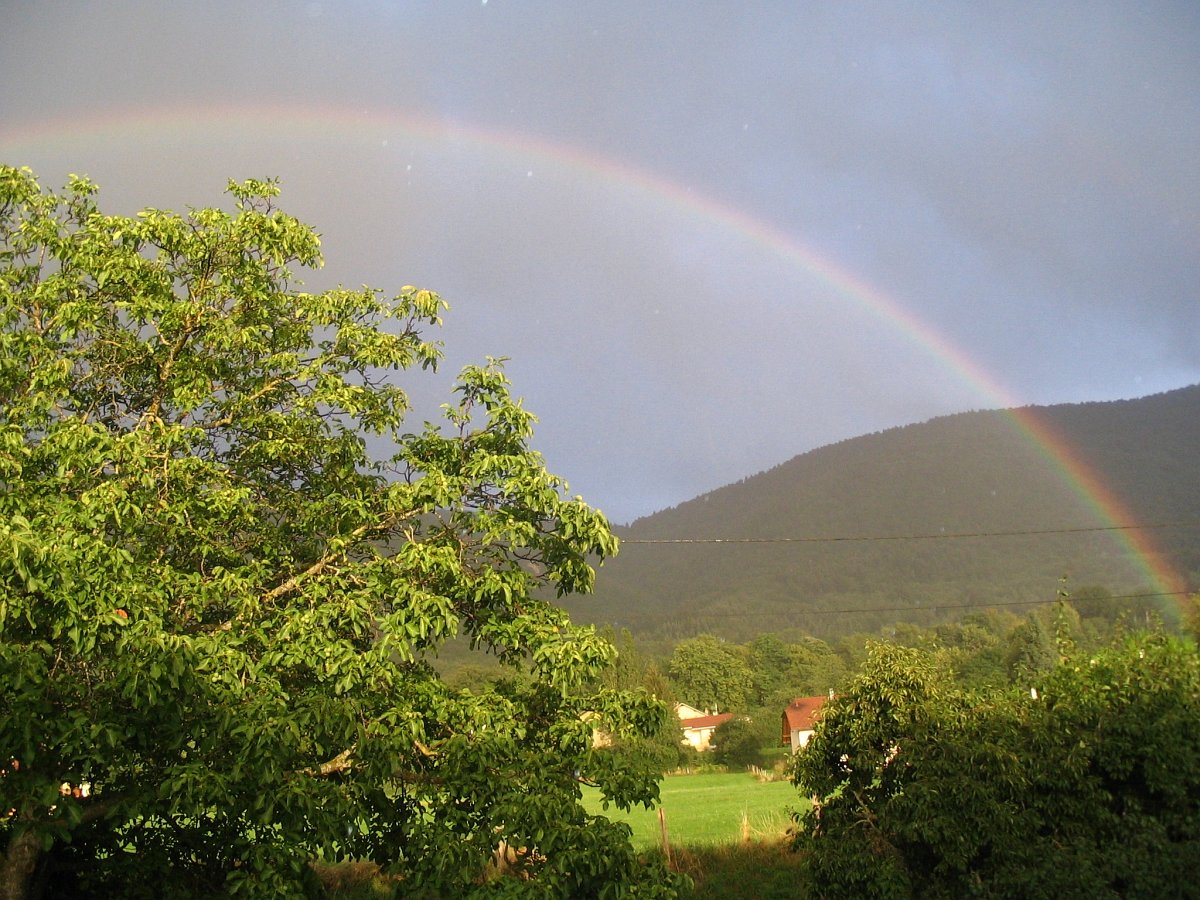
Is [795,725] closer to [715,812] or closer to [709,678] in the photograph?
[715,812]

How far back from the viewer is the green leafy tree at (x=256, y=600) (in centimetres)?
690

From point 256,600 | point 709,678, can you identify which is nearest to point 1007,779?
point 256,600

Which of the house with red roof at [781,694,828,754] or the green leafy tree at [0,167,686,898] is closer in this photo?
the green leafy tree at [0,167,686,898]

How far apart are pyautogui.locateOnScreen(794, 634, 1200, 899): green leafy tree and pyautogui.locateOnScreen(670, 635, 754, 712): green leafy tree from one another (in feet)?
343

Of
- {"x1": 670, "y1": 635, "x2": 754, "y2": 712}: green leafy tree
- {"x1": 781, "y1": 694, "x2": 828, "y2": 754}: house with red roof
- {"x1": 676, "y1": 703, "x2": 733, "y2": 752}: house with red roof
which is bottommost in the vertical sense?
{"x1": 676, "y1": 703, "x2": 733, "y2": 752}: house with red roof

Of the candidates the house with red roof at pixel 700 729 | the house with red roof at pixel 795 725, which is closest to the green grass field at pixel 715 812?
the house with red roof at pixel 795 725

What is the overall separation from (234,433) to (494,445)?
2727mm

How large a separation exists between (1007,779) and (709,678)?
109 metres

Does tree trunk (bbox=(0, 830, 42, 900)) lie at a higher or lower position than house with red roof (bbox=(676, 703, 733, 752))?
higher

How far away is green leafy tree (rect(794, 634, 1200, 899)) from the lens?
Result: 37.6 ft

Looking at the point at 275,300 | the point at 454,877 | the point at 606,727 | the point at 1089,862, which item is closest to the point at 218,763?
the point at 454,877

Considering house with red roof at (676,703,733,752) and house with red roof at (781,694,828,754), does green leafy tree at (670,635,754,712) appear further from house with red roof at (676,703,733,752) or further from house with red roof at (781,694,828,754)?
house with red roof at (781,694,828,754)

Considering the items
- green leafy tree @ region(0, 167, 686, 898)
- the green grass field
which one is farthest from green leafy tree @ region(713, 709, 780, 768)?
green leafy tree @ region(0, 167, 686, 898)

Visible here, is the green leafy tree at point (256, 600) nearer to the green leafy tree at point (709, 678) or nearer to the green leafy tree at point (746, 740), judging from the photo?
the green leafy tree at point (746, 740)
